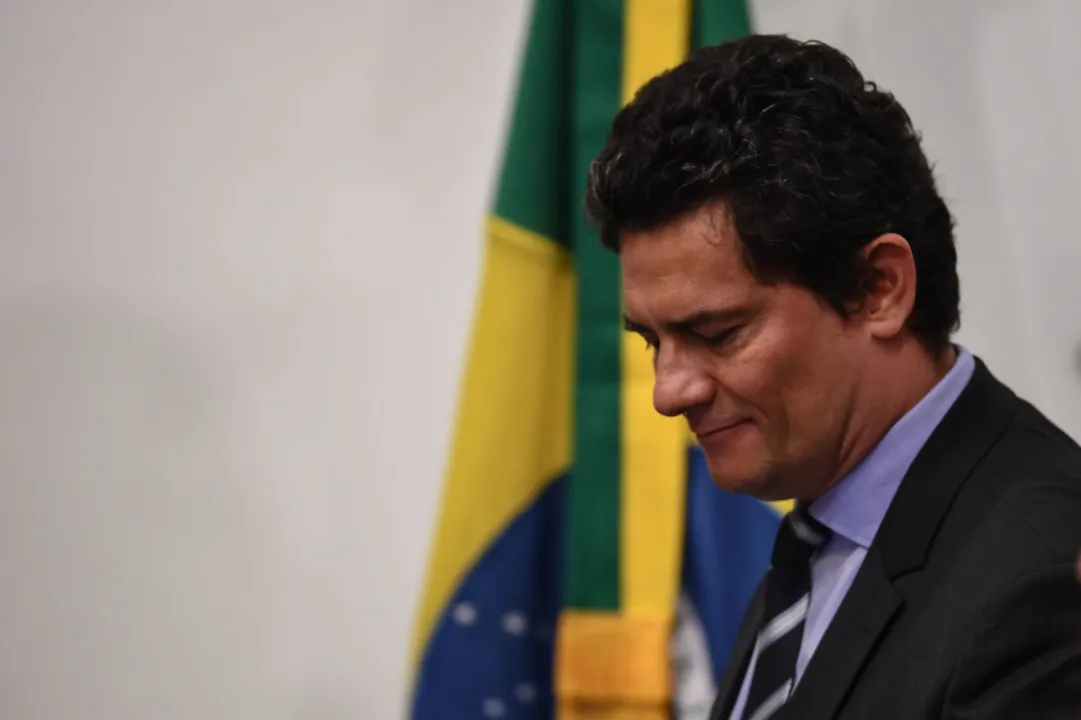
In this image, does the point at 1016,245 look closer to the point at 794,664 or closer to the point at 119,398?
the point at 794,664

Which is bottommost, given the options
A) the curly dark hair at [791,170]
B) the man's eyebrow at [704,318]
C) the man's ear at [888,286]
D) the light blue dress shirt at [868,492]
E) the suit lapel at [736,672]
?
the suit lapel at [736,672]

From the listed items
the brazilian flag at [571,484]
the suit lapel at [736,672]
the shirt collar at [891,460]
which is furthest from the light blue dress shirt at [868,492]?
the brazilian flag at [571,484]

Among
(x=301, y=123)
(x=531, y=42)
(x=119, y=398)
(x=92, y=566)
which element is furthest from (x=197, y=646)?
(x=531, y=42)

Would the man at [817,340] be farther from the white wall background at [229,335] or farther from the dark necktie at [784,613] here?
the white wall background at [229,335]

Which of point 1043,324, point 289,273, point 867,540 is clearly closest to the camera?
point 867,540

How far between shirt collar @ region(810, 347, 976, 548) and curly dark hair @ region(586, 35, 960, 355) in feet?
0.14

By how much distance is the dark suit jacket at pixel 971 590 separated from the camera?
1.97 ft

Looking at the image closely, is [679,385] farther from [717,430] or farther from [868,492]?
[868,492]

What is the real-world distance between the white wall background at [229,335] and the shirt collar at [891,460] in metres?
0.93

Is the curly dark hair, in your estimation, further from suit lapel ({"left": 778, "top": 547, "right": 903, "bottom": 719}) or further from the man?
suit lapel ({"left": 778, "top": 547, "right": 903, "bottom": 719})

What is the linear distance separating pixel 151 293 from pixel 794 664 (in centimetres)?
129

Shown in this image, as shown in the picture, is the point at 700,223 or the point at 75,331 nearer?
the point at 700,223

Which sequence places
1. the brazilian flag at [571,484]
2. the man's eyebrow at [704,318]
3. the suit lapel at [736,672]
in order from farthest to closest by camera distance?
the brazilian flag at [571,484], the suit lapel at [736,672], the man's eyebrow at [704,318]

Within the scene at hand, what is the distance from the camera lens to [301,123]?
1729 millimetres
